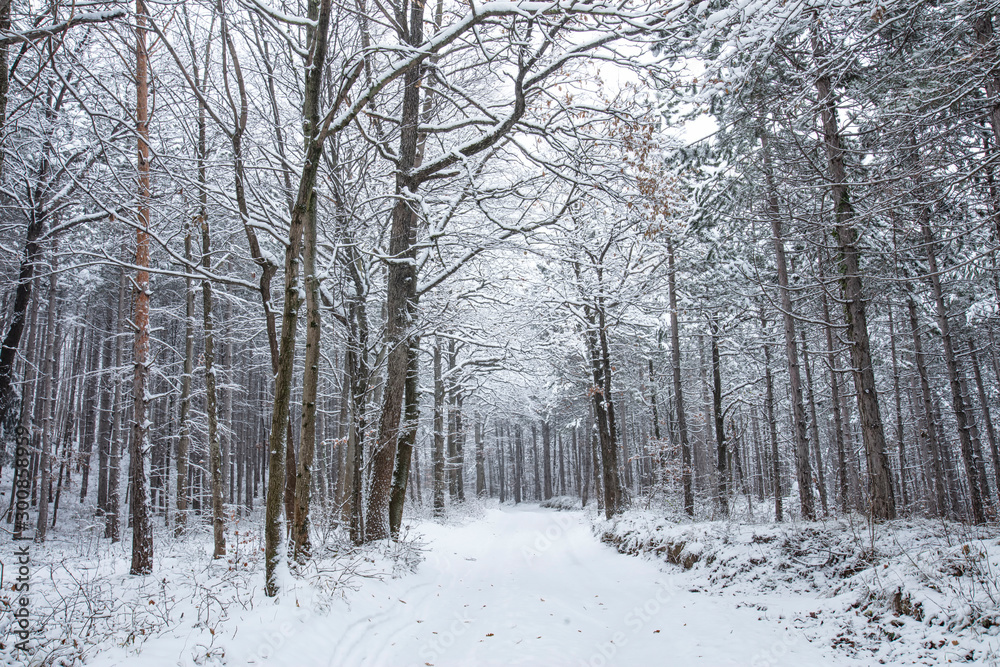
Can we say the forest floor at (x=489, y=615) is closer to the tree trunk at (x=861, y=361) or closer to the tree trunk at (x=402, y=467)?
the tree trunk at (x=402, y=467)

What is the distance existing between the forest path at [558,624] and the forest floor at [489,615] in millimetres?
23

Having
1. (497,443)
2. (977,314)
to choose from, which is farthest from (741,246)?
(497,443)

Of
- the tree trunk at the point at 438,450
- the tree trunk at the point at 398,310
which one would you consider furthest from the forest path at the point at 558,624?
the tree trunk at the point at 438,450

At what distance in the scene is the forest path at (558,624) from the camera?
461 centimetres

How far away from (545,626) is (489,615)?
2.94 ft

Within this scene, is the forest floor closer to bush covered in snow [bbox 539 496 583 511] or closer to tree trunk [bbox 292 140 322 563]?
tree trunk [bbox 292 140 322 563]

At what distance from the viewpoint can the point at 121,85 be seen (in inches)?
386

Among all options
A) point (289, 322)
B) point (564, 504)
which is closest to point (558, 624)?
point (289, 322)

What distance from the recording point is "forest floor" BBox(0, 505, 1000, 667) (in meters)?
3.94

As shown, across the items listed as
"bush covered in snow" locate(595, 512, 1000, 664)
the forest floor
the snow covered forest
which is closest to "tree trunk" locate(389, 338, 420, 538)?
the snow covered forest

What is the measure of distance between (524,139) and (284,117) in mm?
4866

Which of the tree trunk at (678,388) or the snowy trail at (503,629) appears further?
the tree trunk at (678,388)

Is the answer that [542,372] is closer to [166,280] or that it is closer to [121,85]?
[121,85]

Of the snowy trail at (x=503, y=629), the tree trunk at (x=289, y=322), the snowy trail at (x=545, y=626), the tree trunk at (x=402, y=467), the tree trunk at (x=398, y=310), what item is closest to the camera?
the snowy trail at (x=503, y=629)
